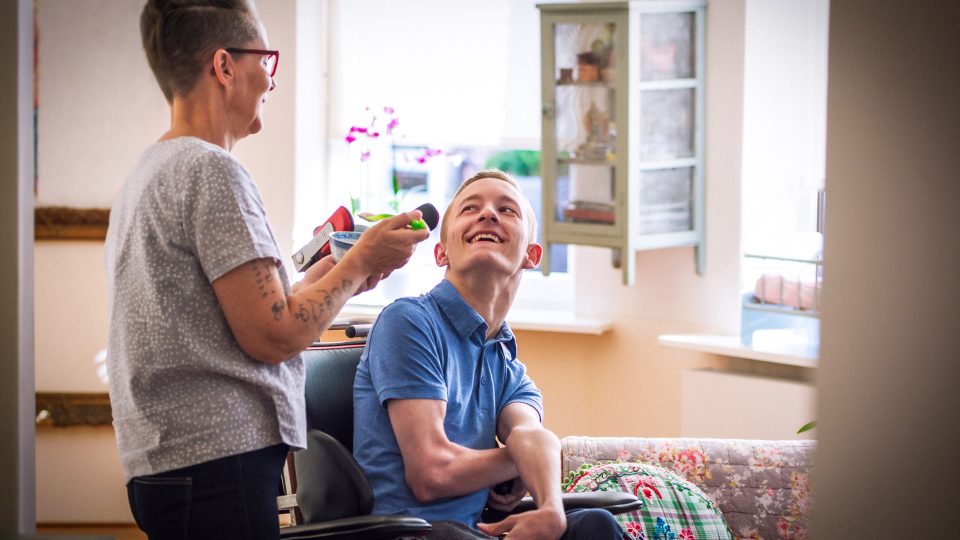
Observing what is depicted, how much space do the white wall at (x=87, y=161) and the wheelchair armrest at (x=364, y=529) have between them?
2.51m

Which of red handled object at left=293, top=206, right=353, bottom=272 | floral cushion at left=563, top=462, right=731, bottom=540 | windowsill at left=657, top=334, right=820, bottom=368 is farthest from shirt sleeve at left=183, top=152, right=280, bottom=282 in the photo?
windowsill at left=657, top=334, right=820, bottom=368

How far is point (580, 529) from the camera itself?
1.78 meters

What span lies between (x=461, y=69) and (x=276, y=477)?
2.90m

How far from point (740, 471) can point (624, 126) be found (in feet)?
4.10

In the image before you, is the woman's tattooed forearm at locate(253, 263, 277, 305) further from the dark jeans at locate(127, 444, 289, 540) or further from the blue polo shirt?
the blue polo shirt

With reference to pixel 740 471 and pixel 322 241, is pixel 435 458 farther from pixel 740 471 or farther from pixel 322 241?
pixel 740 471

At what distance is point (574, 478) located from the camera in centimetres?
261

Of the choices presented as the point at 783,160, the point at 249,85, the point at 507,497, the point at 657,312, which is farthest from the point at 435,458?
the point at 783,160

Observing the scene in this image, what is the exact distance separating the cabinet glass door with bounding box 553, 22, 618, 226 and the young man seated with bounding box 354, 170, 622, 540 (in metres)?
1.46

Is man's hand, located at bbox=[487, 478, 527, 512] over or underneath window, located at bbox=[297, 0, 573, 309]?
underneath

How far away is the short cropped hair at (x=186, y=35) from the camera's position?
4.43ft

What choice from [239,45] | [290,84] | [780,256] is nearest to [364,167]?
[290,84]

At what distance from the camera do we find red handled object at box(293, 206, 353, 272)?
5.97 feet

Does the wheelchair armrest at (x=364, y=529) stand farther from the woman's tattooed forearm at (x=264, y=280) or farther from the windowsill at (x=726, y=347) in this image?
the windowsill at (x=726, y=347)
